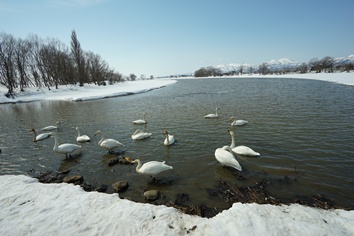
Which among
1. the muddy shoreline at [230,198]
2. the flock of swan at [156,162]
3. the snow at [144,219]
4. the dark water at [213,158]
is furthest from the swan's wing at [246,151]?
the snow at [144,219]

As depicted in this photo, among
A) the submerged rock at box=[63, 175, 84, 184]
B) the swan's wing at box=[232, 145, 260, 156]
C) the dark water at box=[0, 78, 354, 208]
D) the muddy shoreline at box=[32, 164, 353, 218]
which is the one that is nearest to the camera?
the muddy shoreline at box=[32, 164, 353, 218]

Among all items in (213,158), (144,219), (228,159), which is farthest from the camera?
(213,158)

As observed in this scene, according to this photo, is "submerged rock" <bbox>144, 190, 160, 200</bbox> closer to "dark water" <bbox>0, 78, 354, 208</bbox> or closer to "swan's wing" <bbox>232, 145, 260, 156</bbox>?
"dark water" <bbox>0, 78, 354, 208</bbox>

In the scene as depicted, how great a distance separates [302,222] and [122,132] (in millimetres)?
10736

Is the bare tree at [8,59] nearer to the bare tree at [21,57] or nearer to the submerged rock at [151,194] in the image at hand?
the bare tree at [21,57]

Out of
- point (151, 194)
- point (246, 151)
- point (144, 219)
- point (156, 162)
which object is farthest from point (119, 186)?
point (246, 151)

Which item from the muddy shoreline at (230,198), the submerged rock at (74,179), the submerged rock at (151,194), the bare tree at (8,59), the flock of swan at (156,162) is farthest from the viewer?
the bare tree at (8,59)

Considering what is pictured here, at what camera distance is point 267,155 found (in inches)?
307

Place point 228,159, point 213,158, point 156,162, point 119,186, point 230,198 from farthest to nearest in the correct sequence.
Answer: point 213,158, point 228,159, point 156,162, point 119,186, point 230,198

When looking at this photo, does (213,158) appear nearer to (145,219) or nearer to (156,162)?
(156,162)

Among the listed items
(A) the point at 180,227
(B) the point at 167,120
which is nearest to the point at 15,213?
(A) the point at 180,227

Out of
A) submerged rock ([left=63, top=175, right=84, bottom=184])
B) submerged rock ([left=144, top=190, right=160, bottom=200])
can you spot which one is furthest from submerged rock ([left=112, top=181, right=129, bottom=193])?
submerged rock ([left=63, top=175, right=84, bottom=184])

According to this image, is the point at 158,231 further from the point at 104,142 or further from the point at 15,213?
the point at 104,142

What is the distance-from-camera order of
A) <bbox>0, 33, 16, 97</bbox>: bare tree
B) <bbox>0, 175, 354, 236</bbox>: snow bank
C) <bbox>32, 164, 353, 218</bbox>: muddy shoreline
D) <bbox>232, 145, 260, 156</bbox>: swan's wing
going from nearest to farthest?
<bbox>0, 175, 354, 236</bbox>: snow bank
<bbox>32, 164, 353, 218</bbox>: muddy shoreline
<bbox>232, 145, 260, 156</bbox>: swan's wing
<bbox>0, 33, 16, 97</bbox>: bare tree
